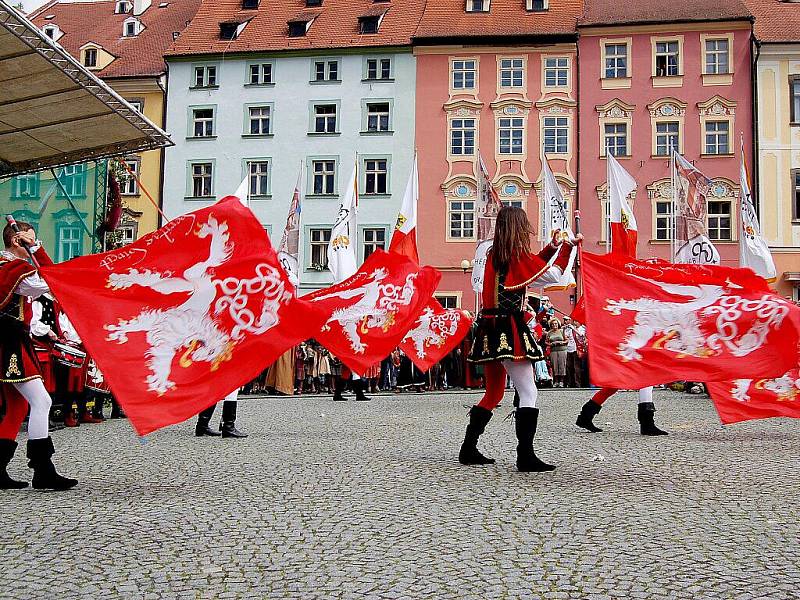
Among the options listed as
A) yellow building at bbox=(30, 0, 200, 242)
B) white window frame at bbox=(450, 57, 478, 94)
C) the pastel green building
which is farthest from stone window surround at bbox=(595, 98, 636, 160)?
the pastel green building

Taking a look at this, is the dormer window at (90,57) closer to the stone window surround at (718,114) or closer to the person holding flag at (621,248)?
the stone window surround at (718,114)

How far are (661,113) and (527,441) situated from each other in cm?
3725

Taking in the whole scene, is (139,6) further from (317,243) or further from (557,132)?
(557,132)

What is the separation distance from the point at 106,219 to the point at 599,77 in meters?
30.2

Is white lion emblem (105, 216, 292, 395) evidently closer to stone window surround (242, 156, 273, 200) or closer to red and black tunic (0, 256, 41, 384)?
red and black tunic (0, 256, 41, 384)

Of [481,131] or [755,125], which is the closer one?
[755,125]

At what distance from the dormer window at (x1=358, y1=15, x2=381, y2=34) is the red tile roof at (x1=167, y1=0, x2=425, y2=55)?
9.6 inches

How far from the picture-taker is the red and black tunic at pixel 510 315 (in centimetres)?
822

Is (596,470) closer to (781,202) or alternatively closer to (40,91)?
(40,91)

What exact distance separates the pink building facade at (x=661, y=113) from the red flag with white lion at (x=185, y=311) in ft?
116

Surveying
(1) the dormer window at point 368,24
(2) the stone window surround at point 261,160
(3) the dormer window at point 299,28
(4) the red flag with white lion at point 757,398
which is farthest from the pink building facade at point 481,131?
(4) the red flag with white lion at point 757,398

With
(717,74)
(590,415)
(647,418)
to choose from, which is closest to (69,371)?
(590,415)

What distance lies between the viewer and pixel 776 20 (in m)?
44.0

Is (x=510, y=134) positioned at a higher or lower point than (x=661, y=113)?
lower
